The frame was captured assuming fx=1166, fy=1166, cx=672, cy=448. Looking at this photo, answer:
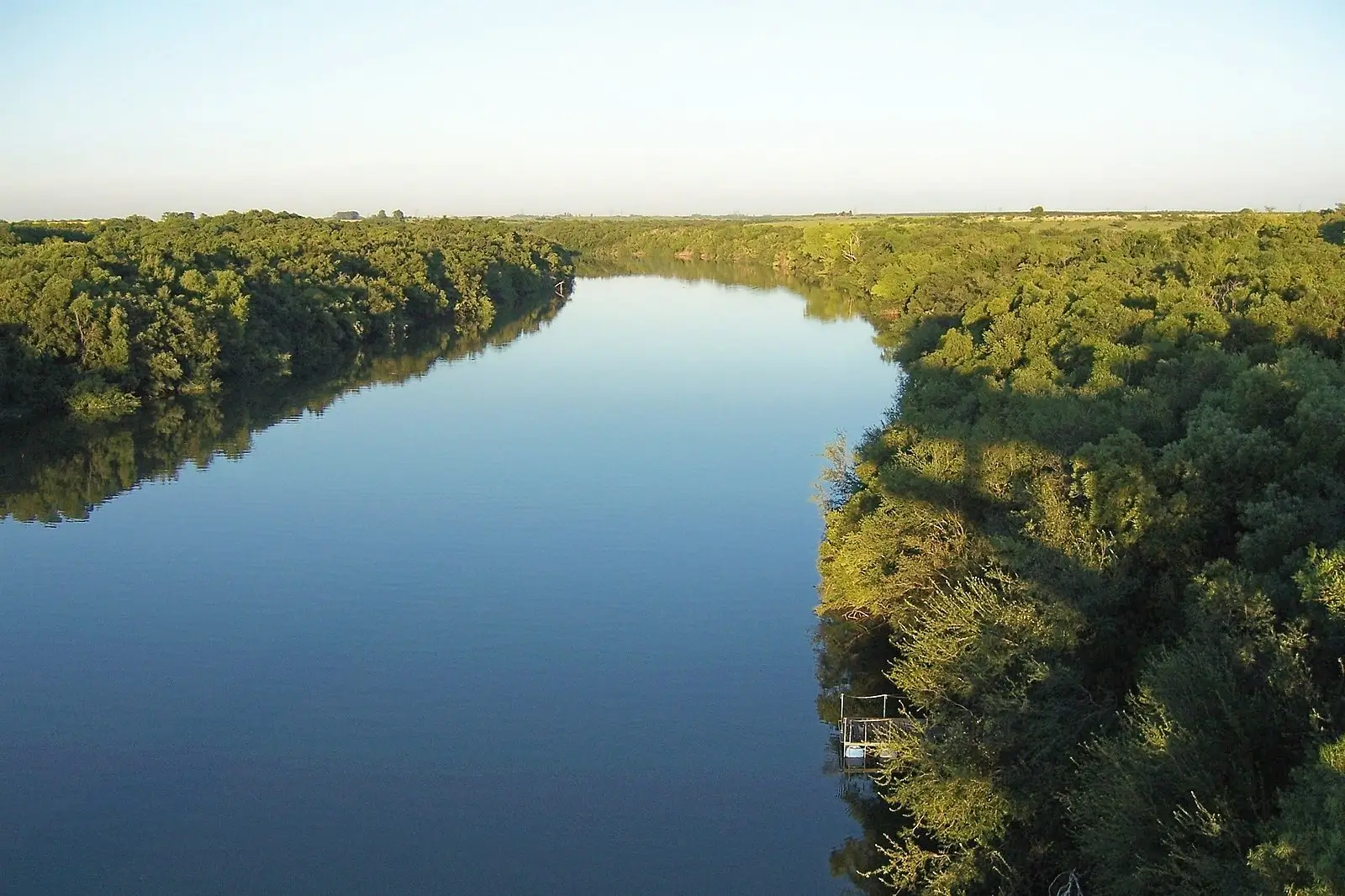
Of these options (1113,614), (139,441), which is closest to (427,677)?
(1113,614)

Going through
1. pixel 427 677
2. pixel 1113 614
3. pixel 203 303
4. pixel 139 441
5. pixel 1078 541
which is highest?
pixel 203 303

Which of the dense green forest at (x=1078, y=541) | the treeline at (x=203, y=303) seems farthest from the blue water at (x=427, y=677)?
the treeline at (x=203, y=303)

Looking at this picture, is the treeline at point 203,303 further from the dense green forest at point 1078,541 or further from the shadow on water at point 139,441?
the shadow on water at point 139,441

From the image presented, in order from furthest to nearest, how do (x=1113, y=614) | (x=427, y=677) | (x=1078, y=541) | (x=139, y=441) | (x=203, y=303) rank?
(x=203, y=303) < (x=139, y=441) < (x=427, y=677) < (x=1078, y=541) < (x=1113, y=614)

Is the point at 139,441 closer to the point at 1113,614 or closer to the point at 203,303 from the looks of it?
the point at 203,303

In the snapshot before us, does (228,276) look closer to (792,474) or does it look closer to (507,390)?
(507,390)

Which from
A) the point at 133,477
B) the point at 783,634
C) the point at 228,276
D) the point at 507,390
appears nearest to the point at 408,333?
the point at 228,276
